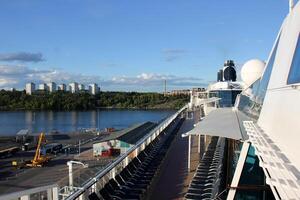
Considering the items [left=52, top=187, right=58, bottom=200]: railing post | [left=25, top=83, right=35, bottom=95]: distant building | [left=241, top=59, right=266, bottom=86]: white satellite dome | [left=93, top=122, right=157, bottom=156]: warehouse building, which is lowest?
[left=93, top=122, right=157, bottom=156]: warehouse building

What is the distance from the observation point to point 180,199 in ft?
22.6

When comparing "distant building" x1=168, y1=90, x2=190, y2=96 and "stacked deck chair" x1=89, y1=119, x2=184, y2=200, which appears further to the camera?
"distant building" x1=168, y1=90, x2=190, y2=96

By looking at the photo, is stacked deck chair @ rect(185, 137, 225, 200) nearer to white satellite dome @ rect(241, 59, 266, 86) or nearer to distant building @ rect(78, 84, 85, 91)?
white satellite dome @ rect(241, 59, 266, 86)

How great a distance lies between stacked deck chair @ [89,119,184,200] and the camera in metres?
6.38

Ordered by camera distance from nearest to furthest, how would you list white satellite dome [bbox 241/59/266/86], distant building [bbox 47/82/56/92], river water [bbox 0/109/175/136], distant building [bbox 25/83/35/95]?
white satellite dome [bbox 241/59/266/86] < river water [bbox 0/109/175/136] < distant building [bbox 25/83/35/95] < distant building [bbox 47/82/56/92]

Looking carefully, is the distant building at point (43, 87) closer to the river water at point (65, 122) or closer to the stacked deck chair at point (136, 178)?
the river water at point (65, 122)

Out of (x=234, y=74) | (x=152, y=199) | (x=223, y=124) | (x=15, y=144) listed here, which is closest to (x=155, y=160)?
(x=152, y=199)

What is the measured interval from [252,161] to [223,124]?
2.54 meters

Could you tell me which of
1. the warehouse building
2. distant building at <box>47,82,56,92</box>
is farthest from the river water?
distant building at <box>47,82,56,92</box>

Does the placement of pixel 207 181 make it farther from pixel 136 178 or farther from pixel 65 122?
pixel 65 122

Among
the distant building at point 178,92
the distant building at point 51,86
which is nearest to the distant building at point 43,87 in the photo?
the distant building at point 51,86

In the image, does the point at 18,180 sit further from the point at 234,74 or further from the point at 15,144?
the point at 15,144

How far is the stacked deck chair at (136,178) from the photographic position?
20.9 ft

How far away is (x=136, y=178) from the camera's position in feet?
25.5
